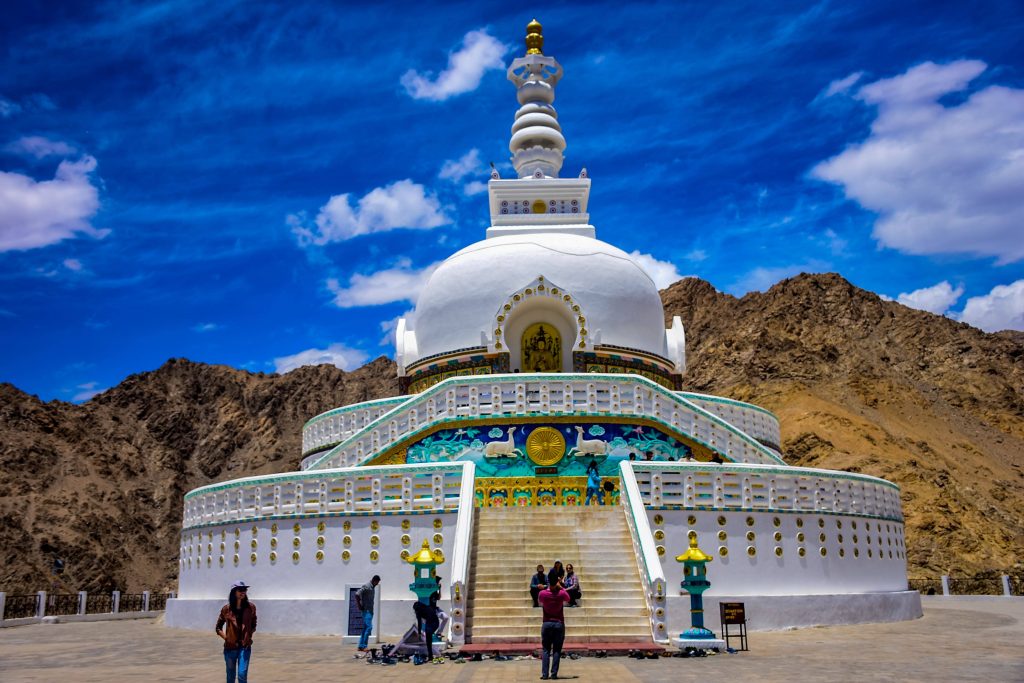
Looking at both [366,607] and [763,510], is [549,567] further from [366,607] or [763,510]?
[763,510]

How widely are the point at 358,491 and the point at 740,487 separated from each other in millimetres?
7382

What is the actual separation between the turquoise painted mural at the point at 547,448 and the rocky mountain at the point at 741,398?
27.7 metres

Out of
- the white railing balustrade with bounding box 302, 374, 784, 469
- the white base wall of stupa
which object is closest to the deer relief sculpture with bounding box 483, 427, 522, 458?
the white railing balustrade with bounding box 302, 374, 784, 469

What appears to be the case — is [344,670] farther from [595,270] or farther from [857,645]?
[595,270]

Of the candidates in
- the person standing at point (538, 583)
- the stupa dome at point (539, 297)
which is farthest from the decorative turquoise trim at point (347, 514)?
the stupa dome at point (539, 297)

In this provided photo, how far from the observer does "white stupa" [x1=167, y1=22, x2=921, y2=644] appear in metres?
16.3

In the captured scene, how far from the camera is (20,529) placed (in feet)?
173

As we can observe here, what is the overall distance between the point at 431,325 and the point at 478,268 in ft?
6.99

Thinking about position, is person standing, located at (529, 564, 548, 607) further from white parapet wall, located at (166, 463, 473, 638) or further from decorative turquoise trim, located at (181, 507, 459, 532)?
decorative turquoise trim, located at (181, 507, 459, 532)

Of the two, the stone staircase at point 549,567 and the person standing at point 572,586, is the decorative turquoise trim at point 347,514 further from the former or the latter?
the person standing at point 572,586

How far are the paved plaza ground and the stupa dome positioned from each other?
10551 millimetres

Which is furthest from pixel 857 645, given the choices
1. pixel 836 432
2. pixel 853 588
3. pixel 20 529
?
pixel 20 529

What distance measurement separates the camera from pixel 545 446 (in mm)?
20375

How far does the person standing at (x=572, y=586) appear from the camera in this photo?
47.4ft
